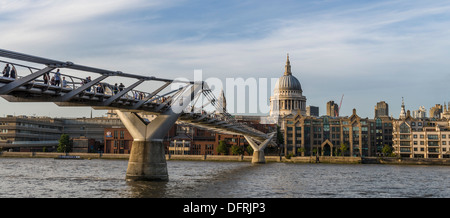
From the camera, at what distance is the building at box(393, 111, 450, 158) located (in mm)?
138500

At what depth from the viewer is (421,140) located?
5610 inches

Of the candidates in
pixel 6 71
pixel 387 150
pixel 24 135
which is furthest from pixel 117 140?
pixel 6 71

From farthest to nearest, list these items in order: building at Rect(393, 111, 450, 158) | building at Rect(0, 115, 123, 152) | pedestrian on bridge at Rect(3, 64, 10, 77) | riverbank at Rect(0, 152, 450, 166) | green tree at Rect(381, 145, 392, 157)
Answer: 1. building at Rect(0, 115, 123, 152)
2. green tree at Rect(381, 145, 392, 157)
3. building at Rect(393, 111, 450, 158)
4. riverbank at Rect(0, 152, 450, 166)
5. pedestrian on bridge at Rect(3, 64, 10, 77)

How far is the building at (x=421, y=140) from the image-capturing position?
138 m

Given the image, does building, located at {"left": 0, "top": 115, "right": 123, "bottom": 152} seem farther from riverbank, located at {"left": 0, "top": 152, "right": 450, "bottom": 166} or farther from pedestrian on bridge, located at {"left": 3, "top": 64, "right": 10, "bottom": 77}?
pedestrian on bridge, located at {"left": 3, "top": 64, "right": 10, "bottom": 77}

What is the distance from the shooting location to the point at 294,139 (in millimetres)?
163500

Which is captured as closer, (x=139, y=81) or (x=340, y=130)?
(x=139, y=81)

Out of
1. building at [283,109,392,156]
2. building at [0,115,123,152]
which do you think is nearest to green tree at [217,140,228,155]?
building at [283,109,392,156]

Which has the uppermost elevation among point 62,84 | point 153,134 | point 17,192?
point 62,84

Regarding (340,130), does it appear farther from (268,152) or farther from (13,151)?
(13,151)
